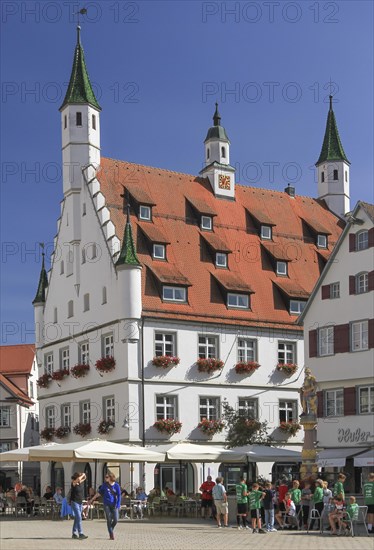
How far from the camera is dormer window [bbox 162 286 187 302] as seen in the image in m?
49.1

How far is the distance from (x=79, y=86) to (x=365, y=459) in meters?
25.8

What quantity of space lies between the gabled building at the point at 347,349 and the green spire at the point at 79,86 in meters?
17.3

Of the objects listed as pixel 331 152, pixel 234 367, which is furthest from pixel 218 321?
pixel 331 152

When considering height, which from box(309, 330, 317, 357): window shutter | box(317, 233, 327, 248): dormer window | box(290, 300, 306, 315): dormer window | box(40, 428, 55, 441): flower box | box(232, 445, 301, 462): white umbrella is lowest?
box(232, 445, 301, 462): white umbrella

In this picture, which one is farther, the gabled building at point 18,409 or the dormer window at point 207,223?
the gabled building at point 18,409

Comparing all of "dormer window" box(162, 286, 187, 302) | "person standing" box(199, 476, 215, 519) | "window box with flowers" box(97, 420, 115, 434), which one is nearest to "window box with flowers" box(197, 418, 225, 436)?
"window box with flowers" box(97, 420, 115, 434)

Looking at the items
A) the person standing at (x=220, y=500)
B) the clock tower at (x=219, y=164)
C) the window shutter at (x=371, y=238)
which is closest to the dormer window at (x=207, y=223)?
the clock tower at (x=219, y=164)

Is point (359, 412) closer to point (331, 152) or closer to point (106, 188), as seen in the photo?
point (106, 188)

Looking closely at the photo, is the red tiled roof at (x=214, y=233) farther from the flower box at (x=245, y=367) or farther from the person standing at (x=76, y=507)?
the person standing at (x=76, y=507)

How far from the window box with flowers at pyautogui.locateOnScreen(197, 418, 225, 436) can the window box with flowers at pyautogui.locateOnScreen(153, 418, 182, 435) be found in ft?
4.91

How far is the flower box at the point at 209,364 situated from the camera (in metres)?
48.8

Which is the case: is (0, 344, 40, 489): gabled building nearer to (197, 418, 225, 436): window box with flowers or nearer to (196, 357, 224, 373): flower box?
(197, 418, 225, 436): window box with flowers

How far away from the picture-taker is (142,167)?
180 ft

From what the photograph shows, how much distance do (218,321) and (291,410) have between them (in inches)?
241
